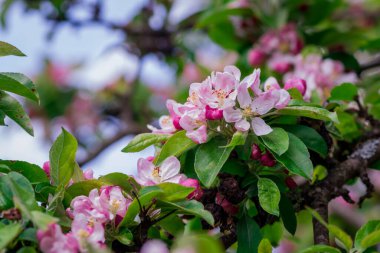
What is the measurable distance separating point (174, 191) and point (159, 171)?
0.11 m

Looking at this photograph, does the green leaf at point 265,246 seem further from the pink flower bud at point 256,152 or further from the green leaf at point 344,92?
the green leaf at point 344,92

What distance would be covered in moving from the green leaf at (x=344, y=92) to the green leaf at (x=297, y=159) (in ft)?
1.26

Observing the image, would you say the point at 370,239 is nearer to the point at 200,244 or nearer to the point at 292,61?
the point at 200,244

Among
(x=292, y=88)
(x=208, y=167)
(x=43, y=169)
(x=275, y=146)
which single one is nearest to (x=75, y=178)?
(x=43, y=169)

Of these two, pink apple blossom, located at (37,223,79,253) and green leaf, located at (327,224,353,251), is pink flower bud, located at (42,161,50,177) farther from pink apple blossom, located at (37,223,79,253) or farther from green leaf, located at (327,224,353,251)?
green leaf, located at (327,224,353,251)

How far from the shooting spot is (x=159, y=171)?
123 centimetres

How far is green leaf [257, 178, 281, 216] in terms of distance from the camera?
1186mm

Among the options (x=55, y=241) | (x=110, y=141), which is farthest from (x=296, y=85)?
(x=110, y=141)

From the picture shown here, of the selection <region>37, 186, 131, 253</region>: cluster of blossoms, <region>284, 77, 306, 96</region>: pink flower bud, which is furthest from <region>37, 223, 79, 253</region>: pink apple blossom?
<region>284, 77, 306, 96</region>: pink flower bud

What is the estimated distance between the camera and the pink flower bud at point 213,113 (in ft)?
3.95

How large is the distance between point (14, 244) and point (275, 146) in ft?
1.58

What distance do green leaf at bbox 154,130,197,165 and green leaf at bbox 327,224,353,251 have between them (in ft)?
0.99

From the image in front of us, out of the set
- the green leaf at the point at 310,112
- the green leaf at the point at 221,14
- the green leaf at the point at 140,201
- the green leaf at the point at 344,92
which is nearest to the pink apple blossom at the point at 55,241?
the green leaf at the point at 140,201

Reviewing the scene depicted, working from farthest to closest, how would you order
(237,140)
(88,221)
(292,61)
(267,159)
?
(292,61), (267,159), (237,140), (88,221)
